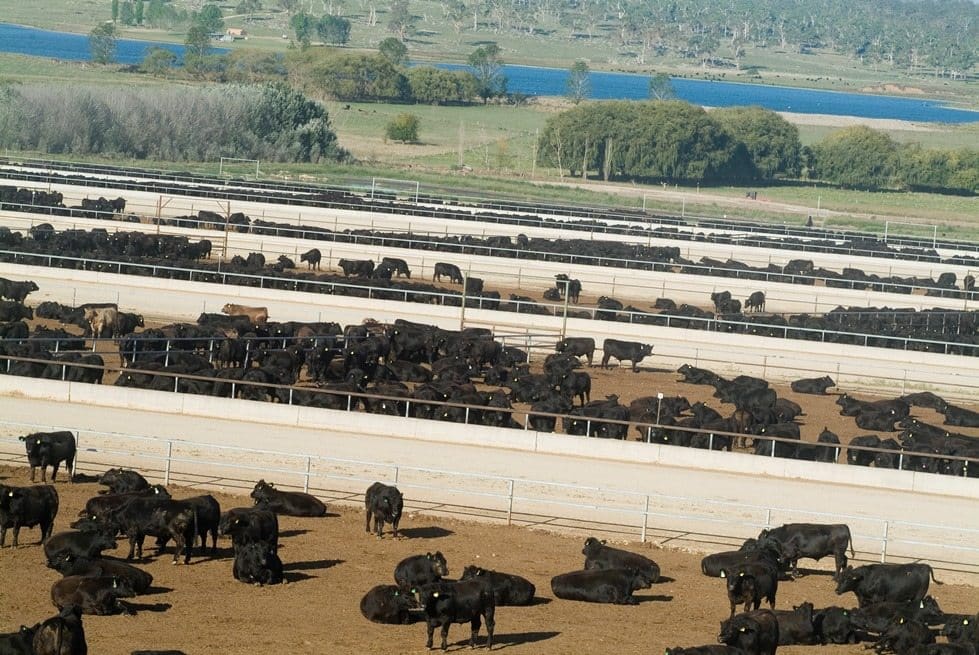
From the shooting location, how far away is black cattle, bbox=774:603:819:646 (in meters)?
17.4

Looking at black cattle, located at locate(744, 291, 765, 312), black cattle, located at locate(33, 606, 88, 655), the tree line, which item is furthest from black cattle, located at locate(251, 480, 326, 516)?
the tree line

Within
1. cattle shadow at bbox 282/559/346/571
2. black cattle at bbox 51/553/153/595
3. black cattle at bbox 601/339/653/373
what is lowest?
cattle shadow at bbox 282/559/346/571

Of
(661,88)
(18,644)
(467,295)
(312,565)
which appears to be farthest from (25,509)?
(661,88)

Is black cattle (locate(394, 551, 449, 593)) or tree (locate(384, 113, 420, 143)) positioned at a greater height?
tree (locate(384, 113, 420, 143))

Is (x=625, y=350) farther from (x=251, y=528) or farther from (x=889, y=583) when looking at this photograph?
(x=251, y=528)

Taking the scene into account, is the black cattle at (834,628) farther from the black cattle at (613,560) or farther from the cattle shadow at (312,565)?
the cattle shadow at (312,565)

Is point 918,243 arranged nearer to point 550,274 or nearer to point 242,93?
point 550,274

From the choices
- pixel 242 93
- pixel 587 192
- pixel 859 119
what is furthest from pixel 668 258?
pixel 859 119

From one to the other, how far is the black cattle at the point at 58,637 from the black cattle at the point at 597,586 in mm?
6493

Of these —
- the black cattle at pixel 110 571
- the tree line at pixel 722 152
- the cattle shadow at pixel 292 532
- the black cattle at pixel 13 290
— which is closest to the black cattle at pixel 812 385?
the cattle shadow at pixel 292 532

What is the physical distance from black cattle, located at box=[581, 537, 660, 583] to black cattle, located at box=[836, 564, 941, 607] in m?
2.43

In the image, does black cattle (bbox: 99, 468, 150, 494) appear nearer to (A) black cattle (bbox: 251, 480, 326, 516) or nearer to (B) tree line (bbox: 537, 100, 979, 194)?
(A) black cattle (bbox: 251, 480, 326, 516)

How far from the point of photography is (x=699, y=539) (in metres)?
22.8

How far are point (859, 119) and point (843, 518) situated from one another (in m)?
174
